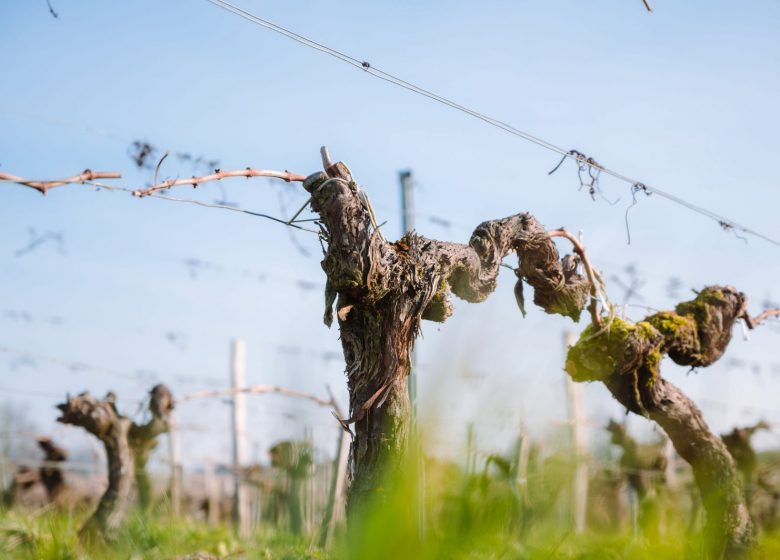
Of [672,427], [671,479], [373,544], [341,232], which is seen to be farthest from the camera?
[671,479]

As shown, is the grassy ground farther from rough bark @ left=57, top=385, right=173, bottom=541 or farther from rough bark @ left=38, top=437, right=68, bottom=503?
rough bark @ left=38, top=437, right=68, bottom=503

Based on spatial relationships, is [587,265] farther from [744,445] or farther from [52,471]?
[52,471]

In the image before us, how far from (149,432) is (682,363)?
5.70 m

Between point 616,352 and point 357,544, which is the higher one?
point 616,352

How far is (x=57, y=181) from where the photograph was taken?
380 centimetres

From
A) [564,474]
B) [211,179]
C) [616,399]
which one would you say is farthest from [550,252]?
[564,474]

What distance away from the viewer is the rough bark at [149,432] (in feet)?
31.2

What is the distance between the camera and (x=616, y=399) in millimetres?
7430

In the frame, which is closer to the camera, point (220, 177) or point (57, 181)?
point (57, 181)

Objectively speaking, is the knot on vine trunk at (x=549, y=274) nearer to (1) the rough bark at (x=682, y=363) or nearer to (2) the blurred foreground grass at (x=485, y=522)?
(1) the rough bark at (x=682, y=363)

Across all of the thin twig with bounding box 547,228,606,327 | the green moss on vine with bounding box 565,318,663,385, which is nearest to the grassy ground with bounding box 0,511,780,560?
the green moss on vine with bounding box 565,318,663,385

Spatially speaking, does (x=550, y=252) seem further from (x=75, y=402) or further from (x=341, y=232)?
(x=75, y=402)

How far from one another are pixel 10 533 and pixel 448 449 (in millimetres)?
6730

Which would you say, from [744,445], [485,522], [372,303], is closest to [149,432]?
[372,303]
